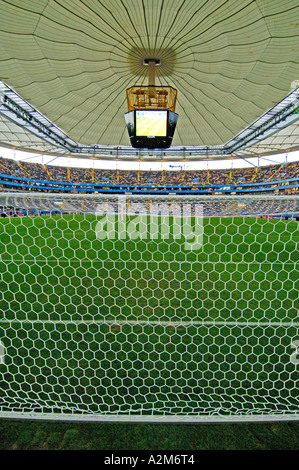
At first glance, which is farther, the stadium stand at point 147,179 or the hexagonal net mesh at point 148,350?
the stadium stand at point 147,179

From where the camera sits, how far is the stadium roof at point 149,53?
752cm

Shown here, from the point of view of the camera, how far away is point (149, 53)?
33.4 feet

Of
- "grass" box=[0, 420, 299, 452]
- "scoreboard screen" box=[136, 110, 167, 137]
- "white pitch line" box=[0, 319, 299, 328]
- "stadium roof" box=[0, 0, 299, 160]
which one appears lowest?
"grass" box=[0, 420, 299, 452]

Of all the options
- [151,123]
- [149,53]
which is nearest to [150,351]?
[151,123]

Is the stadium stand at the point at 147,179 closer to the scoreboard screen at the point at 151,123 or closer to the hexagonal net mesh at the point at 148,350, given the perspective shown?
the scoreboard screen at the point at 151,123

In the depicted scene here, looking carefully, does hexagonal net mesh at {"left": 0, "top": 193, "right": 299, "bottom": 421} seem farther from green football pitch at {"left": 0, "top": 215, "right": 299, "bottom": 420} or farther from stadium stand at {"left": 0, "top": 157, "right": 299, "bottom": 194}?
stadium stand at {"left": 0, "top": 157, "right": 299, "bottom": 194}

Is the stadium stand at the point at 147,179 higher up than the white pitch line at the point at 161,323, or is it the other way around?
the stadium stand at the point at 147,179

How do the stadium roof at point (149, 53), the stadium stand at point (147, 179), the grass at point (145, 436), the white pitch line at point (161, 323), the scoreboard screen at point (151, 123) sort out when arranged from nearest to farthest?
1. the grass at point (145, 436)
2. the white pitch line at point (161, 323)
3. the stadium roof at point (149, 53)
4. the scoreboard screen at point (151, 123)
5. the stadium stand at point (147, 179)

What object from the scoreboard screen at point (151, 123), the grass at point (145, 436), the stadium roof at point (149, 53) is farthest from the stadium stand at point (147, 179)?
the grass at point (145, 436)

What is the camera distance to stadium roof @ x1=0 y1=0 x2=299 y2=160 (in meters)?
7.52

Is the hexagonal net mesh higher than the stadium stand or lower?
lower

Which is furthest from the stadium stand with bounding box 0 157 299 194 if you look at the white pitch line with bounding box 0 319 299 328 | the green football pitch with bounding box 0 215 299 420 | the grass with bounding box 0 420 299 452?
the grass with bounding box 0 420 299 452

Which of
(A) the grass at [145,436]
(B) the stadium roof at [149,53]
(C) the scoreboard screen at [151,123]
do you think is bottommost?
(A) the grass at [145,436]

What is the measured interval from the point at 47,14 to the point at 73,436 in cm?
1096
